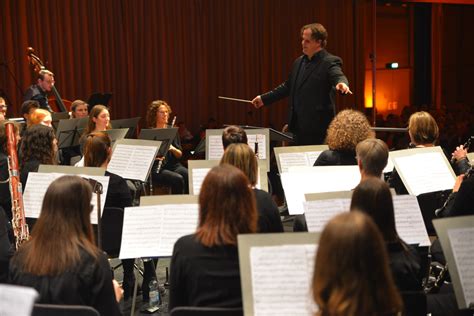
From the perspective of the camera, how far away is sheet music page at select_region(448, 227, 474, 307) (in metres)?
2.51

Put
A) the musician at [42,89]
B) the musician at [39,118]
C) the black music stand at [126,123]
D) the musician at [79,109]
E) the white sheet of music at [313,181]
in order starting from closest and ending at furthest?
1. the white sheet of music at [313,181]
2. the musician at [39,118]
3. the black music stand at [126,123]
4. the musician at [79,109]
5. the musician at [42,89]

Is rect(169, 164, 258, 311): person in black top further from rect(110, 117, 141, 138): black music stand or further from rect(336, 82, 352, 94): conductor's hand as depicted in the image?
rect(110, 117, 141, 138): black music stand

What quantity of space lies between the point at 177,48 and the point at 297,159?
18.9 feet

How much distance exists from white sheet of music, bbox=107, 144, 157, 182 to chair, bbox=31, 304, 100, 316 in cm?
261

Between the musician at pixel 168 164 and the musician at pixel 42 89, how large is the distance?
149 cm

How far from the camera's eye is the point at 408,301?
2.49 metres

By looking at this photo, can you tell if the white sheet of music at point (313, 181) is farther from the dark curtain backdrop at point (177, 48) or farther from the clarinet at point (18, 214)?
the dark curtain backdrop at point (177, 48)

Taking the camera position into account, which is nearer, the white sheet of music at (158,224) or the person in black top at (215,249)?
the person in black top at (215,249)

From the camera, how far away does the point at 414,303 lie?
2.51 metres

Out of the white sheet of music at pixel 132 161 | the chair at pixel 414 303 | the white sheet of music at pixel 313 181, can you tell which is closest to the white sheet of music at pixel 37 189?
the white sheet of music at pixel 132 161

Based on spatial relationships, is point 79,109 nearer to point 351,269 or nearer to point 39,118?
point 39,118

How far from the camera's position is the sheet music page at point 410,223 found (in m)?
3.19

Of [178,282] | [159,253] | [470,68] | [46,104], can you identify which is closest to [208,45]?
[46,104]

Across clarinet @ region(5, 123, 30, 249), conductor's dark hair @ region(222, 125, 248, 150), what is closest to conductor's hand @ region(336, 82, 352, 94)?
conductor's dark hair @ region(222, 125, 248, 150)
